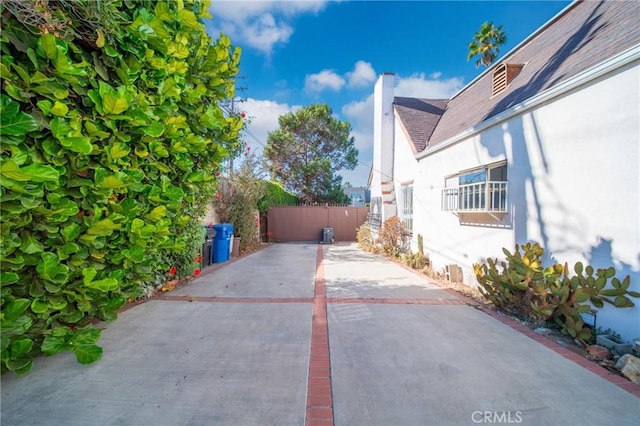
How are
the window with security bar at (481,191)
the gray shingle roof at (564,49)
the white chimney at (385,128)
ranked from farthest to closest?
the white chimney at (385,128) < the window with security bar at (481,191) < the gray shingle roof at (564,49)

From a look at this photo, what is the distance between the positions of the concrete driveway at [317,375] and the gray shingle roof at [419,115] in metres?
7.12

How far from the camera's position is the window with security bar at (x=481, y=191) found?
5324 millimetres

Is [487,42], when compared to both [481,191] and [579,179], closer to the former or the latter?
[481,191]

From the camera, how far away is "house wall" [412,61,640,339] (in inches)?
127

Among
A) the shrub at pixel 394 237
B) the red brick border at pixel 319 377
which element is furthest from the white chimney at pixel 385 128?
the red brick border at pixel 319 377

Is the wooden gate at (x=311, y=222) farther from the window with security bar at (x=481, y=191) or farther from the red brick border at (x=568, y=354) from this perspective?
the red brick border at (x=568, y=354)

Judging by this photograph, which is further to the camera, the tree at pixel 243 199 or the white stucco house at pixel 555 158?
the tree at pixel 243 199

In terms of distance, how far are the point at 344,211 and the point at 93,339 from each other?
565 inches

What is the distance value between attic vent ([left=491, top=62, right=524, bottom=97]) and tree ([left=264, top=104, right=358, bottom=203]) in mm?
16010

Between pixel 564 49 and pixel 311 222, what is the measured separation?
42.6 ft

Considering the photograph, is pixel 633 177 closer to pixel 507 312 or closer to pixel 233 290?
pixel 507 312

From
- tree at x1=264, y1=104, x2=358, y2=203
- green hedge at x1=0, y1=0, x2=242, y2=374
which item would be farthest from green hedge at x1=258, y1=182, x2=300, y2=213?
green hedge at x1=0, y1=0, x2=242, y2=374

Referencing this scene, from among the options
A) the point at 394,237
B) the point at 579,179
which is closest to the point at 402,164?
the point at 394,237

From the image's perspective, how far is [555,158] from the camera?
4.18m
